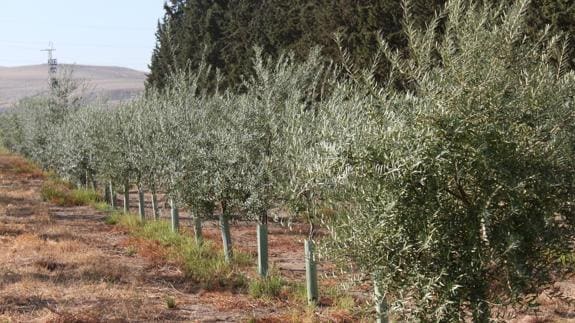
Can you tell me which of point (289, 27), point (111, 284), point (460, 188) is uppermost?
point (289, 27)

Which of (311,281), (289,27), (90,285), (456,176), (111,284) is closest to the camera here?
(456,176)

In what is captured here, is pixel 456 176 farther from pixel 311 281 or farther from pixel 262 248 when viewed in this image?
pixel 262 248

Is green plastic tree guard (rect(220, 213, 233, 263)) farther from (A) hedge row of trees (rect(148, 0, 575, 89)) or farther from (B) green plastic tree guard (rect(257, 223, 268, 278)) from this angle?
(A) hedge row of trees (rect(148, 0, 575, 89))

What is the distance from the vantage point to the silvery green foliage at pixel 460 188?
575 cm

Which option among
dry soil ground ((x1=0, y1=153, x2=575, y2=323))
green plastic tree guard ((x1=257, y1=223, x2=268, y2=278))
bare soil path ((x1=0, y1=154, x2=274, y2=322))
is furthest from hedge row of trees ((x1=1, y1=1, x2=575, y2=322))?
green plastic tree guard ((x1=257, y1=223, x2=268, y2=278))

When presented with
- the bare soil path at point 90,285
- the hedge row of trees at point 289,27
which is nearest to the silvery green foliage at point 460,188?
the bare soil path at point 90,285

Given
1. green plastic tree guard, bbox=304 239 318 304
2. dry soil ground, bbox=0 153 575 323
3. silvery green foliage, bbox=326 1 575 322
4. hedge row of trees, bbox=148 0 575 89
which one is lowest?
dry soil ground, bbox=0 153 575 323

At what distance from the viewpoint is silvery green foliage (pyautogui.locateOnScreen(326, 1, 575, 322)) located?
575 cm

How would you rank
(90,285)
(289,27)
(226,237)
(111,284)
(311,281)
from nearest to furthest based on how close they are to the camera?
(311,281)
(90,285)
(111,284)
(226,237)
(289,27)

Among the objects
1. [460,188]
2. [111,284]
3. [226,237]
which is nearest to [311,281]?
[226,237]

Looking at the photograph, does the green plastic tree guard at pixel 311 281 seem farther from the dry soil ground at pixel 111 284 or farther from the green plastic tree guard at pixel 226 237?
the green plastic tree guard at pixel 226 237

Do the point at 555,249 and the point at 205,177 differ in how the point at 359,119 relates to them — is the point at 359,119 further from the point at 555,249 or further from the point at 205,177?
the point at 205,177

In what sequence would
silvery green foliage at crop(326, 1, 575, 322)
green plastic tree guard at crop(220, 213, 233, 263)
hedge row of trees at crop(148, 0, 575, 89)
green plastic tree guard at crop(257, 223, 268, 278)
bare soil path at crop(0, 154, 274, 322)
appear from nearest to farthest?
1. silvery green foliage at crop(326, 1, 575, 322)
2. bare soil path at crop(0, 154, 274, 322)
3. green plastic tree guard at crop(257, 223, 268, 278)
4. green plastic tree guard at crop(220, 213, 233, 263)
5. hedge row of trees at crop(148, 0, 575, 89)

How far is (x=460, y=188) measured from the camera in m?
5.96
